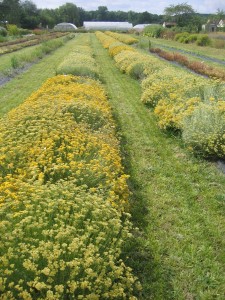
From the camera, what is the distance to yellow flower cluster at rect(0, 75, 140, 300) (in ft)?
8.53

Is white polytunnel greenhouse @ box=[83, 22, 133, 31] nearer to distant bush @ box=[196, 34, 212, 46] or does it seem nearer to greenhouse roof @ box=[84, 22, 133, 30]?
greenhouse roof @ box=[84, 22, 133, 30]

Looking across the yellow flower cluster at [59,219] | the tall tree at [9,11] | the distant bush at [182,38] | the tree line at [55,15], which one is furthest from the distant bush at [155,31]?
the yellow flower cluster at [59,219]

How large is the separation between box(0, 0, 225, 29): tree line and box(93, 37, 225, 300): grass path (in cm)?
6634

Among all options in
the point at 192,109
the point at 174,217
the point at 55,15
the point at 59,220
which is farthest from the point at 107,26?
the point at 59,220

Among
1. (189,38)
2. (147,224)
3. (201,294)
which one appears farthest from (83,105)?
(189,38)

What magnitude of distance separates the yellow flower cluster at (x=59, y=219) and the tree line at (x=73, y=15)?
68679 mm

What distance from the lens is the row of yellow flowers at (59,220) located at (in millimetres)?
2598

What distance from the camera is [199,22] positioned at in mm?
69500

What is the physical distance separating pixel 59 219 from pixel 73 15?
11260cm

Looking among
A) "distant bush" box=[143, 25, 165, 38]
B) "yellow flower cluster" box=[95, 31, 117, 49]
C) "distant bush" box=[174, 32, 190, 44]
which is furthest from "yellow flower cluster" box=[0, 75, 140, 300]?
"distant bush" box=[143, 25, 165, 38]

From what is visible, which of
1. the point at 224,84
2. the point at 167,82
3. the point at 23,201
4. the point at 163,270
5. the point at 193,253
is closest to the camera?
the point at 23,201

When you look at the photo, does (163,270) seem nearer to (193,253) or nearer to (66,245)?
(193,253)

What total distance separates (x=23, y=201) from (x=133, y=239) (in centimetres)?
164

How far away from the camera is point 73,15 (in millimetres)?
106500
